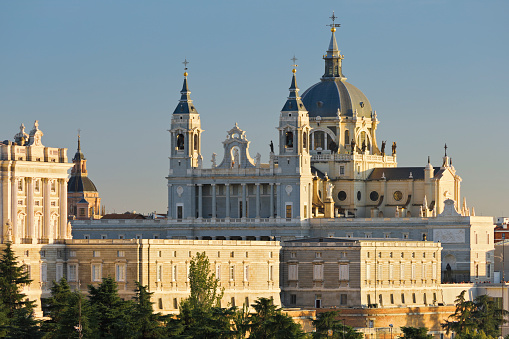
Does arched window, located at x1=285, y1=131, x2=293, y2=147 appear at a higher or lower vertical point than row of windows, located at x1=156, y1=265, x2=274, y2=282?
higher

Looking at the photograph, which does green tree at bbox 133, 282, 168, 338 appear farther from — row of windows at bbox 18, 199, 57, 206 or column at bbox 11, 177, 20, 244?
row of windows at bbox 18, 199, 57, 206

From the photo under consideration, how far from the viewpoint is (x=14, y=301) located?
463ft

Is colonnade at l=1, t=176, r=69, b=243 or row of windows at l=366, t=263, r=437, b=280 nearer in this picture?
colonnade at l=1, t=176, r=69, b=243

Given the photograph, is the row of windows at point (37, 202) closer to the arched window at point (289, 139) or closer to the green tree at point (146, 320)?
the green tree at point (146, 320)

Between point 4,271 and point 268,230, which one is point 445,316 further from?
point 4,271

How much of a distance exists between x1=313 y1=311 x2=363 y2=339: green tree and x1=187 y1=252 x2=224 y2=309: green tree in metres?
9.62

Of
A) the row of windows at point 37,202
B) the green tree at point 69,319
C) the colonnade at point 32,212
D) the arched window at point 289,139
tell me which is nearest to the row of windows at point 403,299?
the arched window at point 289,139

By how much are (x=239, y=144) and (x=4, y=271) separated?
5866 cm

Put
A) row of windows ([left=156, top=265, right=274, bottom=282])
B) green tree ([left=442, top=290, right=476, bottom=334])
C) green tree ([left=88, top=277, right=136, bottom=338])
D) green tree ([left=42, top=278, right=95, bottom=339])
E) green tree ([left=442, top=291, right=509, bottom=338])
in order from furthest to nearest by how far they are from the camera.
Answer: green tree ([left=442, top=291, right=509, bottom=338]) → green tree ([left=442, top=290, right=476, bottom=334]) → row of windows ([left=156, top=265, right=274, bottom=282]) → green tree ([left=88, top=277, right=136, bottom=338]) → green tree ([left=42, top=278, right=95, bottom=339])

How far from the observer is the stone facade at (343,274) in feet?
548

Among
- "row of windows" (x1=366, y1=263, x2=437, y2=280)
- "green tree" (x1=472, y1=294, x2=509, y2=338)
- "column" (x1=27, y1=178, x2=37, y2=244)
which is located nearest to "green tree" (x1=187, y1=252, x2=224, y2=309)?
"column" (x1=27, y1=178, x2=37, y2=244)

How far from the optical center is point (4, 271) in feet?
472

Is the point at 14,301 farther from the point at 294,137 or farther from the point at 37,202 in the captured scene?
the point at 294,137

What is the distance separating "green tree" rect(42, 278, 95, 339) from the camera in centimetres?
13250
